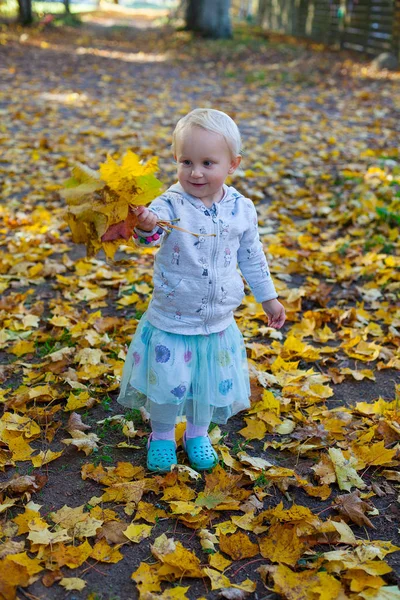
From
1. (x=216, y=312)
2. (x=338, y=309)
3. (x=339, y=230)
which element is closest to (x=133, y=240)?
(x=216, y=312)

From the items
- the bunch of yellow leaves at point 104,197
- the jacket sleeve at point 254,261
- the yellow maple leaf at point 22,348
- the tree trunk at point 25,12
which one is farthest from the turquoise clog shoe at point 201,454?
the tree trunk at point 25,12

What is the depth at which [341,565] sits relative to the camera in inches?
81.4

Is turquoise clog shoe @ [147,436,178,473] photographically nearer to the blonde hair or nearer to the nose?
the nose

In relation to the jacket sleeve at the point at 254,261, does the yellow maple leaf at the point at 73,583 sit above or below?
below

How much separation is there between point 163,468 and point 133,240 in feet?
2.98

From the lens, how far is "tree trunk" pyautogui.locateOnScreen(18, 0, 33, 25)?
761 inches

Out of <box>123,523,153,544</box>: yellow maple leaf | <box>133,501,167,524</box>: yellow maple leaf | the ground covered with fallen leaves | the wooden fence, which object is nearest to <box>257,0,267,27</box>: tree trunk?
the wooden fence

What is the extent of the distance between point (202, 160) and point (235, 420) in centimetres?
126

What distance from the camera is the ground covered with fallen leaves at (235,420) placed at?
209cm

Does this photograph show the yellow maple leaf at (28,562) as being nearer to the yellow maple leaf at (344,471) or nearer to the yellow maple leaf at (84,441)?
→ the yellow maple leaf at (84,441)

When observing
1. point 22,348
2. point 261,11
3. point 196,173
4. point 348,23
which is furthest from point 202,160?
point 261,11

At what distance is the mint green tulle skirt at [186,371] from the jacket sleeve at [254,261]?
185 mm

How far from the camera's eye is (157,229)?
2242 millimetres

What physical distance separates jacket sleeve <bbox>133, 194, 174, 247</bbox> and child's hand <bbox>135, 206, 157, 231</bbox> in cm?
3
